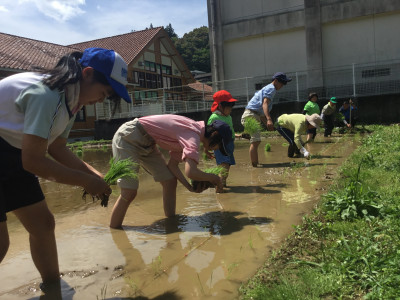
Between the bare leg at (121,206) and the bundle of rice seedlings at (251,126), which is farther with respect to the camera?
the bundle of rice seedlings at (251,126)

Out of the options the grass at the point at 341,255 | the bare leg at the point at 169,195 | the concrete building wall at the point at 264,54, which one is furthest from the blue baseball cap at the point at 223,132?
the concrete building wall at the point at 264,54

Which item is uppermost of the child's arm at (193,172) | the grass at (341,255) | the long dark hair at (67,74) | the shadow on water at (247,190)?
the long dark hair at (67,74)

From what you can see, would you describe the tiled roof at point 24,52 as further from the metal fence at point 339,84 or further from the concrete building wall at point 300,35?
the concrete building wall at point 300,35

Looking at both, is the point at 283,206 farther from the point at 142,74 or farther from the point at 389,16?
the point at 142,74

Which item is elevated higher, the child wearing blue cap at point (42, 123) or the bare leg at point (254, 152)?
the child wearing blue cap at point (42, 123)

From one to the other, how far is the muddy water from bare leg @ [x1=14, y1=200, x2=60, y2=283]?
149mm

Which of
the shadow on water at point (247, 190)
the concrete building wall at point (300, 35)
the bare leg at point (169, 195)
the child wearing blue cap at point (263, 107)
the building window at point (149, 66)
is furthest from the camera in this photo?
the building window at point (149, 66)

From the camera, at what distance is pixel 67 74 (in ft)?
6.02

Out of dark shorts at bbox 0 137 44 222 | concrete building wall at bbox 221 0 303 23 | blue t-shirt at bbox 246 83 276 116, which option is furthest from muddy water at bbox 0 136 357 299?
concrete building wall at bbox 221 0 303 23

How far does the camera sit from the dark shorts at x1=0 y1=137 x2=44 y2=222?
Answer: 1.90 m

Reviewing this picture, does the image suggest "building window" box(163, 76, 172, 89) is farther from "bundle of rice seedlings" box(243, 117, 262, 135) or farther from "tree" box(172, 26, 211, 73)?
"bundle of rice seedlings" box(243, 117, 262, 135)

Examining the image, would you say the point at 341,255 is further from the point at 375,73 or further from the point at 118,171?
the point at 375,73

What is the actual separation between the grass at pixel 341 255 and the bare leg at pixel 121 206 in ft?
5.23

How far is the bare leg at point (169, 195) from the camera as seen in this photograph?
3.80m
